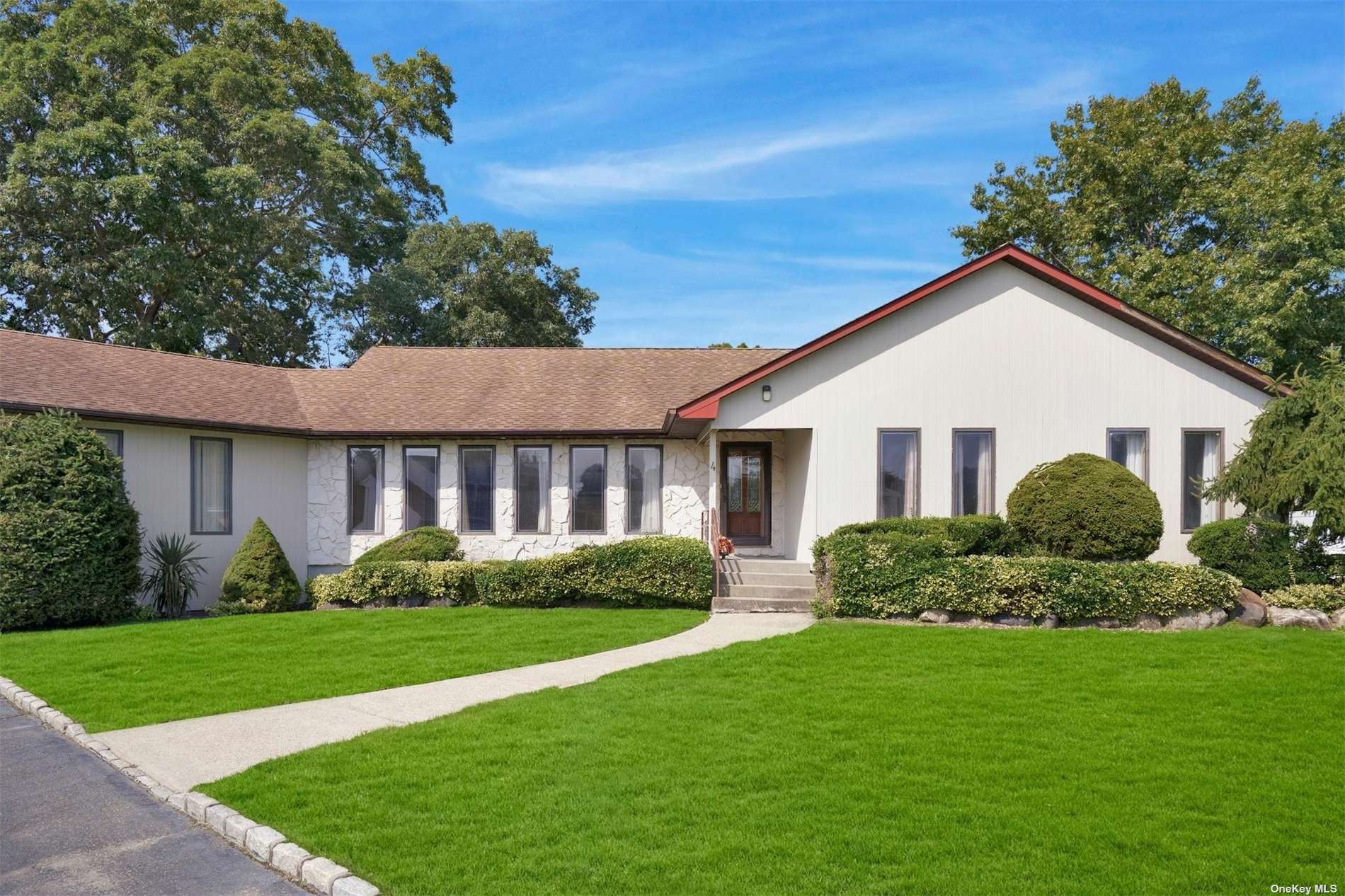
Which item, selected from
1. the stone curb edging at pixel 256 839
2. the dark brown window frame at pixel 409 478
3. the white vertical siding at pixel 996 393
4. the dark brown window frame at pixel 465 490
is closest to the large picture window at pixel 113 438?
the dark brown window frame at pixel 409 478

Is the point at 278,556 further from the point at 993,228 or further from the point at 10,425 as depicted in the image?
the point at 993,228

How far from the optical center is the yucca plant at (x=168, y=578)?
14.8m

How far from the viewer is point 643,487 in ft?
58.1

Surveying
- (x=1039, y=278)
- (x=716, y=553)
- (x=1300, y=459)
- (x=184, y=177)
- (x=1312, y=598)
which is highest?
(x=184, y=177)

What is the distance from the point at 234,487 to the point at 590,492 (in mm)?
6797

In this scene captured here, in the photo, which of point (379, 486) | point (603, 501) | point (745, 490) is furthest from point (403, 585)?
point (745, 490)

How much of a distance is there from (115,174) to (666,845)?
2796 centimetres

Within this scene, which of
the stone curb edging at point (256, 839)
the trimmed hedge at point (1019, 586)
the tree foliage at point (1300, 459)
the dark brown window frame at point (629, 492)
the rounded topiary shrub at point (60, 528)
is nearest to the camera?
the stone curb edging at point (256, 839)

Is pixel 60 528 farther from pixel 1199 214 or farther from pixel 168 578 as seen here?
pixel 1199 214

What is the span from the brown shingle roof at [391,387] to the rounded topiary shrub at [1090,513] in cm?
722

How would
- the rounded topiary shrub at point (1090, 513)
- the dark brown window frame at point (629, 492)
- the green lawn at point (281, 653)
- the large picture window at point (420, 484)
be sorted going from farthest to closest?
1. the large picture window at point (420, 484)
2. the dark brown window frame at point (629, 492)
3. the rounded topiary shrub at point (1090, 513)
4. the green lawn at point (281, 653)

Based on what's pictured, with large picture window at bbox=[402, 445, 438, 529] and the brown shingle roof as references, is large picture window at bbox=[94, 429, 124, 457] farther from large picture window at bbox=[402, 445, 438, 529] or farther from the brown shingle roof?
large picture window at bbox=[402, 445, 438, 529]

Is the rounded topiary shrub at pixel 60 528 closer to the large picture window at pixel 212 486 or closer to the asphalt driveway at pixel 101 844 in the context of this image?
the large picture window at pixel 212 486

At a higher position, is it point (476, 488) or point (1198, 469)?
point (1198, 469)
